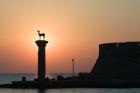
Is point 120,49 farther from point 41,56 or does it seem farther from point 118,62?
point 41,56

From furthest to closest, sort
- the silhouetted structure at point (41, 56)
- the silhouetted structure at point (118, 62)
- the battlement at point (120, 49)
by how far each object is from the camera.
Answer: the battlement at point (120, 49)
the silhouetted structure at point (118, 62)
the silhouetted structure at point (41, 56)

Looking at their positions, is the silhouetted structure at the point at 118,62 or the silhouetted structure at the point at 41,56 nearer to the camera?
the silhouetted structure at the point at 41,56

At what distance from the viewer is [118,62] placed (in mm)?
85188

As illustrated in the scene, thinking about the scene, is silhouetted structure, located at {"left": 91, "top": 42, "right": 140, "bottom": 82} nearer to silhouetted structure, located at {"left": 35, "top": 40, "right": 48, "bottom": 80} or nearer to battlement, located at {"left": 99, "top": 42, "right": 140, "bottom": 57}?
battlement, located at {"left": 99, "top": 42, "right": 140, "bottom": 57}

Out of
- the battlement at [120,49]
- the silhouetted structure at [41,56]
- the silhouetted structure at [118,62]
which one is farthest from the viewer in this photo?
the battlement at [120,49]

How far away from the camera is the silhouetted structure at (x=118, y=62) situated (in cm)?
8181

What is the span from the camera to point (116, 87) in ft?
237

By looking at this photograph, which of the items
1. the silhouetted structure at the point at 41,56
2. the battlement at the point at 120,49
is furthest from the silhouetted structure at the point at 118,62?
the silhouetted structure at the point at 41,56

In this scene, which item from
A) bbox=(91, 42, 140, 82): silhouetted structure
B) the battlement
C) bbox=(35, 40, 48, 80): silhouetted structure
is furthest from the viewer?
the battlement

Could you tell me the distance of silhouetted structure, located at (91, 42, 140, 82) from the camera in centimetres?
8181

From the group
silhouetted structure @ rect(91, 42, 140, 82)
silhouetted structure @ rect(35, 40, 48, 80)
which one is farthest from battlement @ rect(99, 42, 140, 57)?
silhouetted structure @ rect(35, 40, 48, 80)

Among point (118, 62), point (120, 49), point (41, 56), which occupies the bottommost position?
point (41, 56)

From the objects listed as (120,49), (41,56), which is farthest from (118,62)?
(41,56)

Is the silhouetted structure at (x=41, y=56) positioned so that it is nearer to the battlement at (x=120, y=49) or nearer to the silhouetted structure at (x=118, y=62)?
the silhouetted structure at (x=118, y=62)
